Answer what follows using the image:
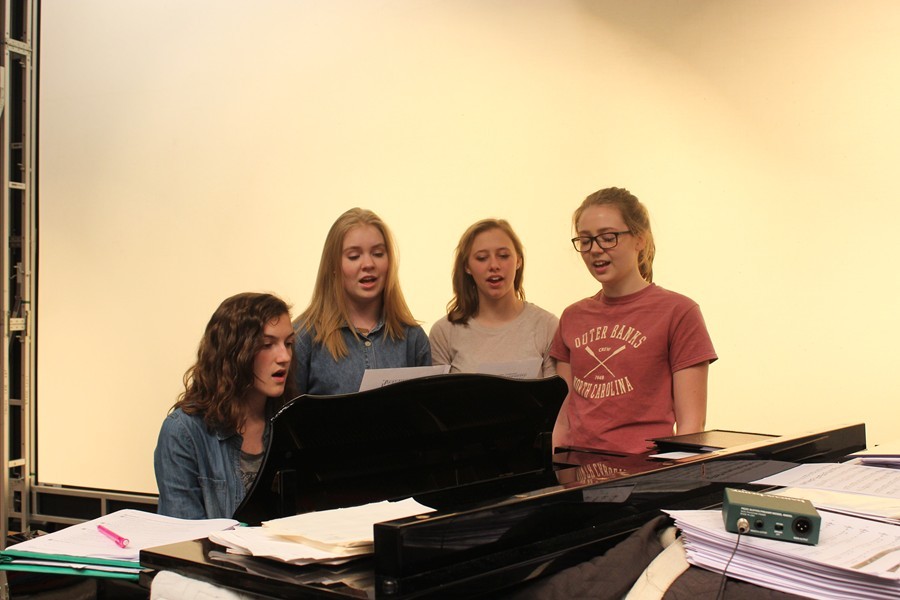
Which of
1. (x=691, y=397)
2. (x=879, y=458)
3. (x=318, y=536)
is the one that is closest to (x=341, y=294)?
(x=691, y=397)

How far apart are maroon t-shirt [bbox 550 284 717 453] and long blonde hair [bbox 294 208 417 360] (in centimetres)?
61

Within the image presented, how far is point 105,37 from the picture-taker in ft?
13.5

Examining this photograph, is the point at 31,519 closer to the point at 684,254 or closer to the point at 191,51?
the point at 191,51

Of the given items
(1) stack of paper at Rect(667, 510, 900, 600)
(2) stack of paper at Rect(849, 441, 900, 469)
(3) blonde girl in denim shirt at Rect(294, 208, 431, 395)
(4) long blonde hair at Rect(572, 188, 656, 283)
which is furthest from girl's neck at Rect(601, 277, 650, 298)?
(1) stack of paper at Rect(667, 510, 900, 600)

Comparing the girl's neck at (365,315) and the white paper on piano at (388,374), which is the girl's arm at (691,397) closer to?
the white paper on piano at (388,374)

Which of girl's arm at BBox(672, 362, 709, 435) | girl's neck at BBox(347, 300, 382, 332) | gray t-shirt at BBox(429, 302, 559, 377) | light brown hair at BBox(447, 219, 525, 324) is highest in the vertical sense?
light brown hair at BBox(447, 219, 525, 324)

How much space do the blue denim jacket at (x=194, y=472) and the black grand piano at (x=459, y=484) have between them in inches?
27.3

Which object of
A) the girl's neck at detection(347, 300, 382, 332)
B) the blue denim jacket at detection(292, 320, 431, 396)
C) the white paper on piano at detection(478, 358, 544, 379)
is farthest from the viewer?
the girl's neck at detection(347, 300, 382, 332)

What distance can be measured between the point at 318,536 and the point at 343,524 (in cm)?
6

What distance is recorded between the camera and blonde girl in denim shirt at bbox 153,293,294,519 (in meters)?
1.94

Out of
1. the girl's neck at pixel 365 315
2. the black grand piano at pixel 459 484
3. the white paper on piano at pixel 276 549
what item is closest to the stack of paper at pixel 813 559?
the black grand piano at pixel 459 484

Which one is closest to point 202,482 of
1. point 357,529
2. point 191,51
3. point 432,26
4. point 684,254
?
point 357,529

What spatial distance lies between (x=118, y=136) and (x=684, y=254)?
2.85 metres

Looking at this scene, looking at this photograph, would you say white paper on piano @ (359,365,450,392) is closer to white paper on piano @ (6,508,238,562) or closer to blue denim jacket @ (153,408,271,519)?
blue denim jacket @ (153,408,271,519)
